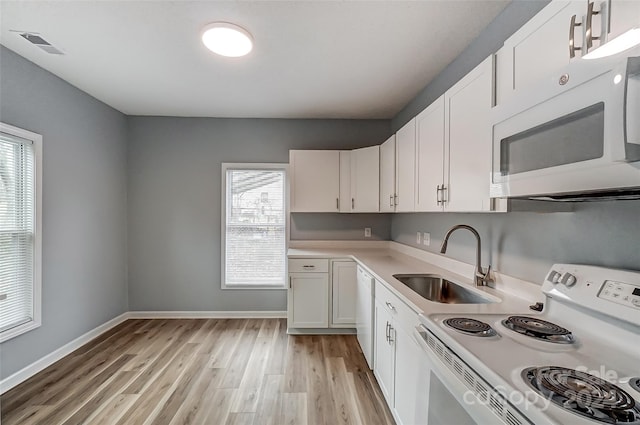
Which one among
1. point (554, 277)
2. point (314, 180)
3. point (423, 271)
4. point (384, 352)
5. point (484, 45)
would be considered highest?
point (484, 45)

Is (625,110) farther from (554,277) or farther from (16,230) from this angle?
(16,230)

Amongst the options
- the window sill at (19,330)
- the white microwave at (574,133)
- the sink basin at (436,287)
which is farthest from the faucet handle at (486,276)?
the window sill at (19,330)

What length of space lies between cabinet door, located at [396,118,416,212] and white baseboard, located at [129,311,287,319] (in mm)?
2308

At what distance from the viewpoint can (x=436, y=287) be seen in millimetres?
2230

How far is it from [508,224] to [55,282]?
3.82m

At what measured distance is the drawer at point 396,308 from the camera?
1.58 meters

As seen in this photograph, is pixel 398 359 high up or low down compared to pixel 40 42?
down

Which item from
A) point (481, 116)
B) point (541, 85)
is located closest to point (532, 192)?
point (541, 85)

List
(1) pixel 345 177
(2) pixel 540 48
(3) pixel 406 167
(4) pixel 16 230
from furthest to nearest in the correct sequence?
(1) pixel 345 177 → (3) pixel 406 167 → (4) pixel 16 230 → (2) pixel 540 48

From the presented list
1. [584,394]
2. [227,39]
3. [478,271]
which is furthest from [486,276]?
[227,39]

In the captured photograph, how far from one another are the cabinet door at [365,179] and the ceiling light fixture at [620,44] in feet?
8.53

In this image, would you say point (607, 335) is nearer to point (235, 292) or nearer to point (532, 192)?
point (532, 192)

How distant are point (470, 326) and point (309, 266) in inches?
87.4

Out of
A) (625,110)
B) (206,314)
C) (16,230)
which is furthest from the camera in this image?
(206,314)
